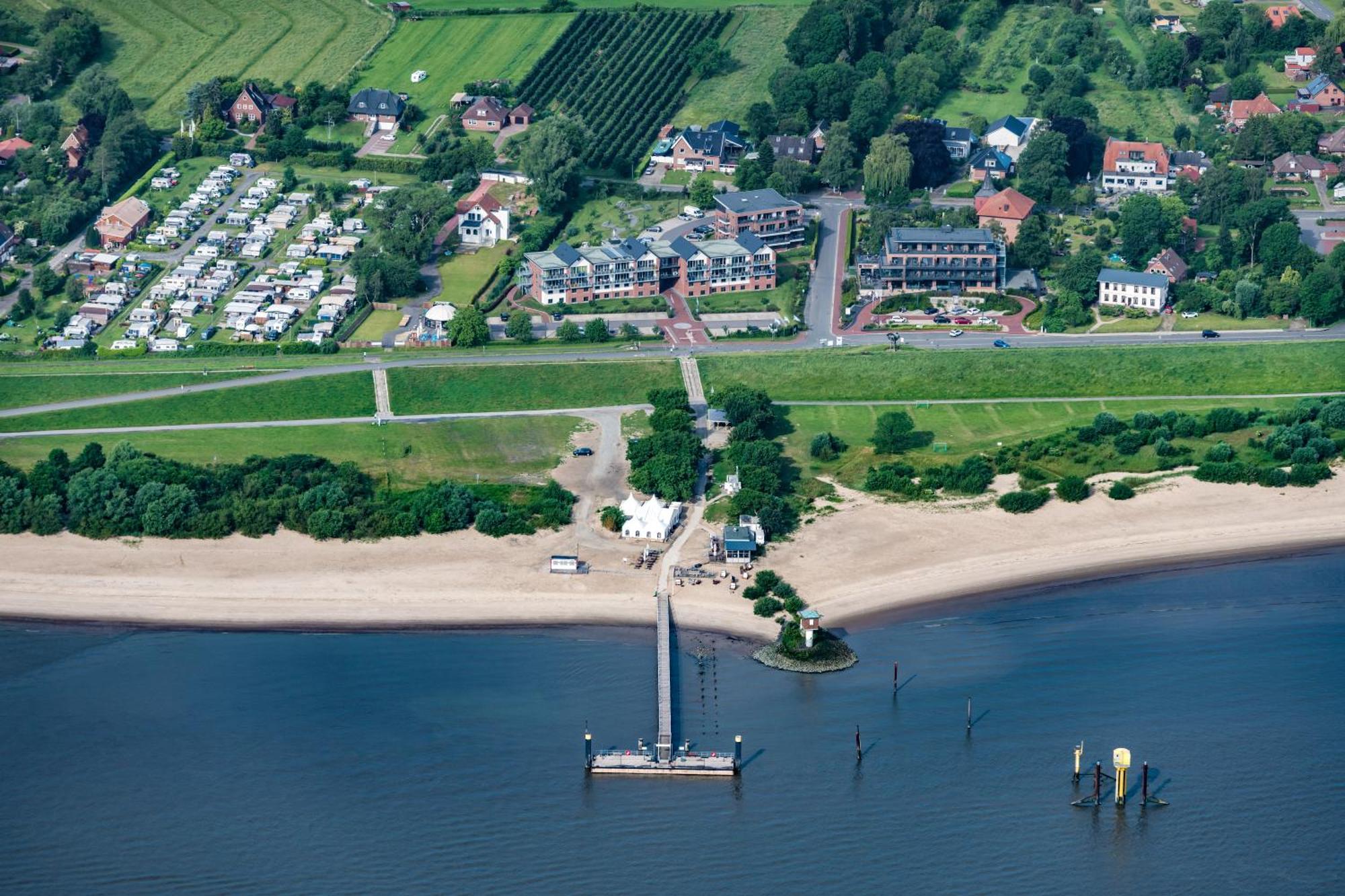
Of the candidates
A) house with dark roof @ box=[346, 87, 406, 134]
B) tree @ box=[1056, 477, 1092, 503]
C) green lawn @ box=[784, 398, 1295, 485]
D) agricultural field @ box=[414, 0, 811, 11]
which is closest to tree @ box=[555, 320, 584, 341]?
green lawn @ box=[784, 398, 1295, 485]

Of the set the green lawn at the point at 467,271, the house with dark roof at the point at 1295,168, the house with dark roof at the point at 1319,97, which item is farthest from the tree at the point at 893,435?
the house with dark roof at the point at 1319,97

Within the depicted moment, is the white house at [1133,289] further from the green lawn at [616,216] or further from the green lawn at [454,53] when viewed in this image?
the green lawn at [454,53]

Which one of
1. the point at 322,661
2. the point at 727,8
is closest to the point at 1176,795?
the point at 322,661

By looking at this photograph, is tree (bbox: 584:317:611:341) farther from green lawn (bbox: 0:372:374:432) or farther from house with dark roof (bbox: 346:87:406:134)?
house with dark roof (bbox: 346:87:406:134)

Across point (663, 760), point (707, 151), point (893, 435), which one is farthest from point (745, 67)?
point (663, 760)

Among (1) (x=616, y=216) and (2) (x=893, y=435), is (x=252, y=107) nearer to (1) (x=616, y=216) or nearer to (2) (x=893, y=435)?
(1) (x=616, y=216)

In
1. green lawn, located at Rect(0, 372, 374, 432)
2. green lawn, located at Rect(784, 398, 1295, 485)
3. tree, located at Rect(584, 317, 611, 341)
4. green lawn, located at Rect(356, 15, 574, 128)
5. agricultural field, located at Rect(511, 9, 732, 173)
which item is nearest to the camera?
green lawn, located at Rect(784, 398, 1295, 485)

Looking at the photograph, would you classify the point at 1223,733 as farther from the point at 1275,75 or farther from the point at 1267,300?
the point at 1275,75
